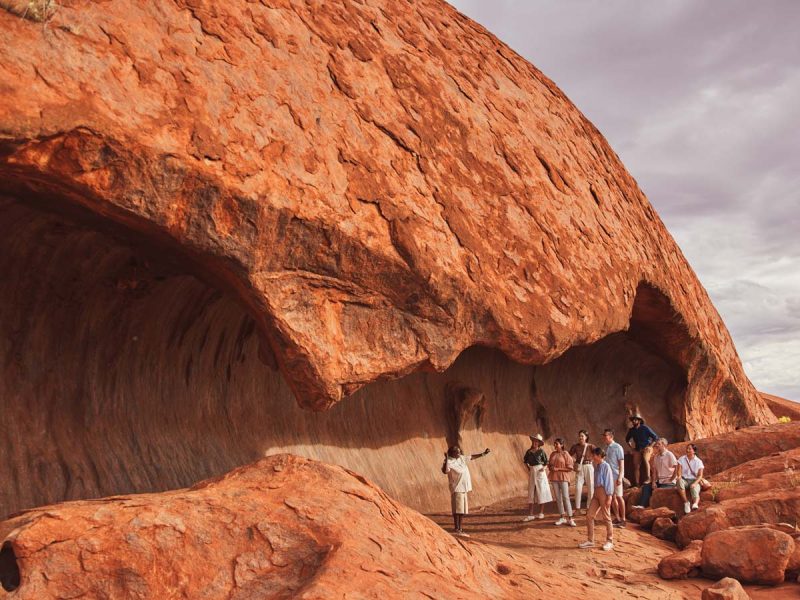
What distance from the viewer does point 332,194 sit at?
6922 millimetres

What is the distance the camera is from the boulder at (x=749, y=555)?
301 inches

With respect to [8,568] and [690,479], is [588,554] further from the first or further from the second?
[8,568]

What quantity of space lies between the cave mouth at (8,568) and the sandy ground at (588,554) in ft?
11.7

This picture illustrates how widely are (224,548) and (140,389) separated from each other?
314 cm

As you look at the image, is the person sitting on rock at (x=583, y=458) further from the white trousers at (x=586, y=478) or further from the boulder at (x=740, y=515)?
the boulder at (x=740, y=515)

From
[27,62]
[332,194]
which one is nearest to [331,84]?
[332,194]

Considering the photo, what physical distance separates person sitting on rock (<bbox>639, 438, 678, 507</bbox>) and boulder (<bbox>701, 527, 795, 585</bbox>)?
2.46 meters

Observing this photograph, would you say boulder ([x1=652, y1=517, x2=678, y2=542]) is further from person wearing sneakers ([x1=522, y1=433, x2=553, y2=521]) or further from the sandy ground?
person wearing sneakers ([x1=522, y1=433, x2=553, y2=521])

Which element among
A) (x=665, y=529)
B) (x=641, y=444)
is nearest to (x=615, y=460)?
(x=665, y=529)

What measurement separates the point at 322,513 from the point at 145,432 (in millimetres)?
2990

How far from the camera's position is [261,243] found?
6.27 meters

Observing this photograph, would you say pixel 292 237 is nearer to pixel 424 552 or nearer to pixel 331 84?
pixel 331 84

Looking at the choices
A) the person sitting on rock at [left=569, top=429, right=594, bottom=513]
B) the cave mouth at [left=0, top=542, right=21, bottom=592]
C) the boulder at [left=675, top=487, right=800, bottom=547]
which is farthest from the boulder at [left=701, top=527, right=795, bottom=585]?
the cave mouth at [left=0, top=542, right=21, bottom=592]

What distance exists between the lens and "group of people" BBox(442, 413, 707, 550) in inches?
346
